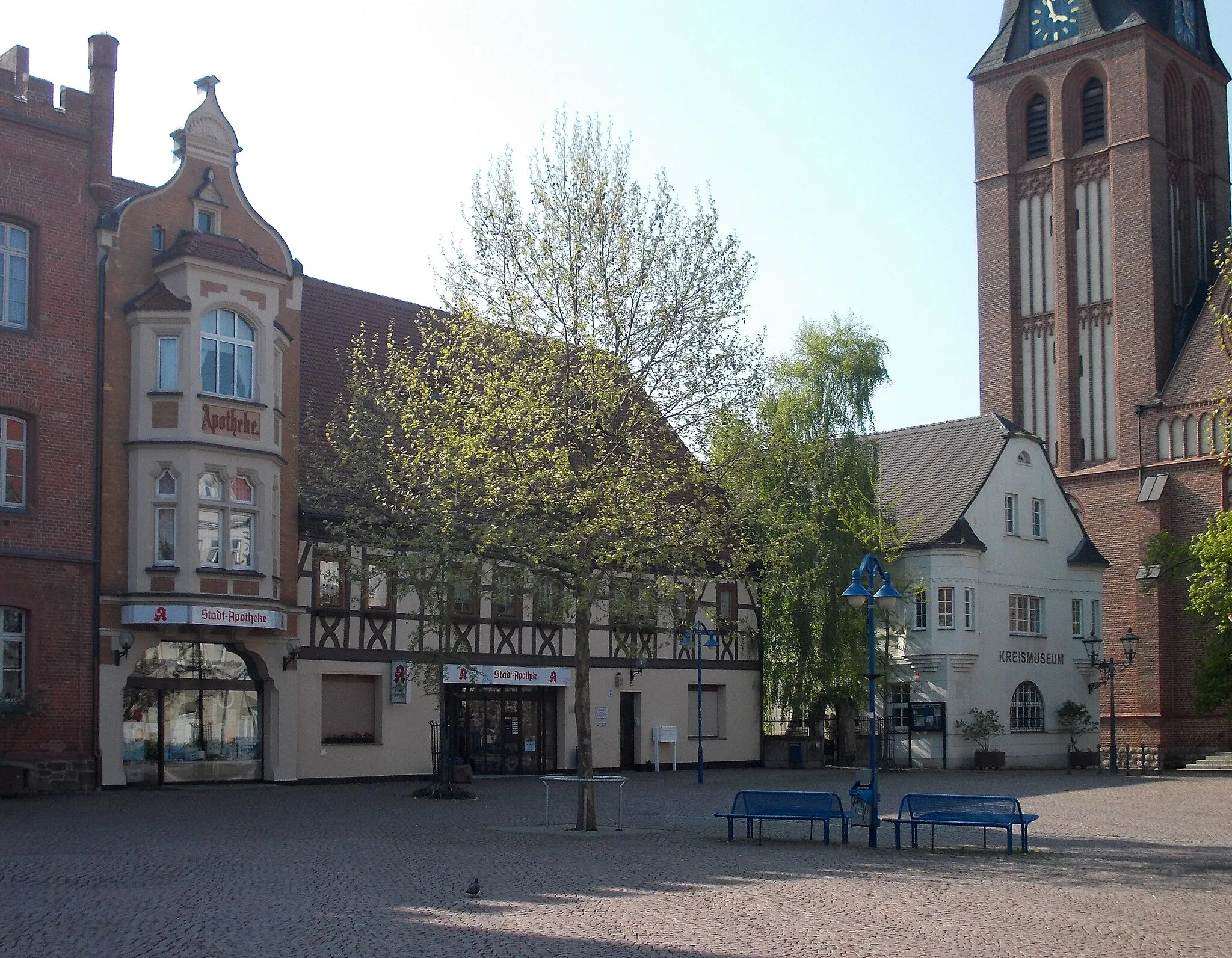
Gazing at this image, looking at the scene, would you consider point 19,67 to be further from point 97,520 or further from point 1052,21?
point 1052,21

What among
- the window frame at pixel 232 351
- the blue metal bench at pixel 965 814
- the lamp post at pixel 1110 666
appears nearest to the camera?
the blue metal bench at pixel 965 814

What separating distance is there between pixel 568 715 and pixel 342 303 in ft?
38.5

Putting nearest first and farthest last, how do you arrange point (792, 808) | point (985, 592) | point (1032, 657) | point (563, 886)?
point (563, 886) < point (792, 808) < point (985, 592) < point (1032, 657)

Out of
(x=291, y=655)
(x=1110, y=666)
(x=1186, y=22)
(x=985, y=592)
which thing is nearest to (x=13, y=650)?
(x=291, y=655)

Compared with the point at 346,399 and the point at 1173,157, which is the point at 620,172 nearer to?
the point at 346,399

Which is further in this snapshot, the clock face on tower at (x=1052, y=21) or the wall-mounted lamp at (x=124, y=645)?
the clock face on tower at (x=1052, y=21)

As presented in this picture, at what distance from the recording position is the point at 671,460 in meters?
22.5

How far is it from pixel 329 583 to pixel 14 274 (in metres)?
9.30

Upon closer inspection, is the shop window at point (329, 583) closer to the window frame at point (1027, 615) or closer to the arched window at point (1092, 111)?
the window frame at point (1027, 615)

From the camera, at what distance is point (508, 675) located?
36688 mm

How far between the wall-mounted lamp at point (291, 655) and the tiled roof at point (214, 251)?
766cm

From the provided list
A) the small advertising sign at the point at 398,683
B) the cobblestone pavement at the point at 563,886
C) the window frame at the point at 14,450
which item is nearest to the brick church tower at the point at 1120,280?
the small advertising sign at the point at 398,683

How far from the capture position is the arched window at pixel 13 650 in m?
27.5

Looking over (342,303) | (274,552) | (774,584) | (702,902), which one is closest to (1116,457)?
(774,584)
